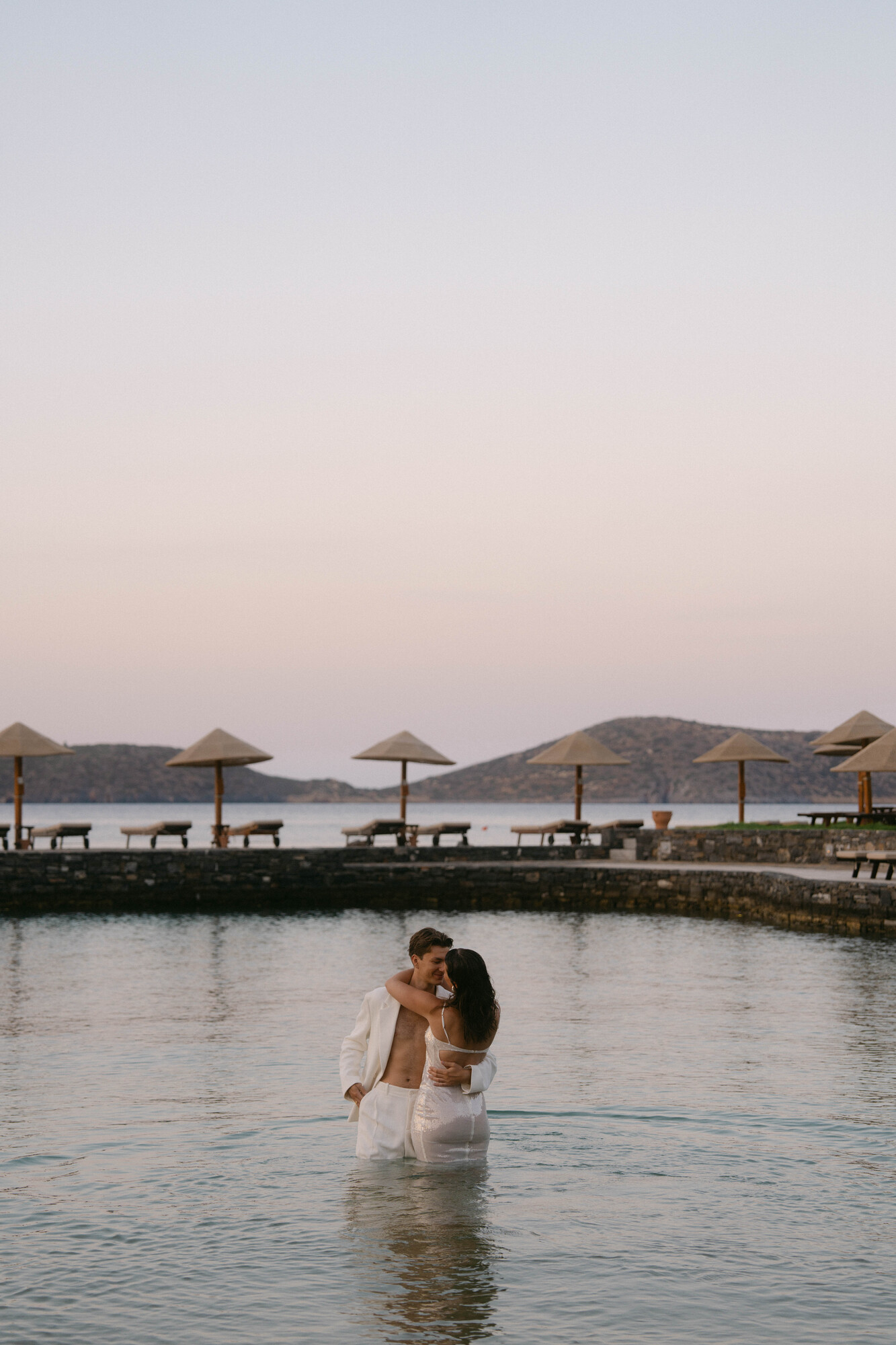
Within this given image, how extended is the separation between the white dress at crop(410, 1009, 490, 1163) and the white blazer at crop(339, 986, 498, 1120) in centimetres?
11

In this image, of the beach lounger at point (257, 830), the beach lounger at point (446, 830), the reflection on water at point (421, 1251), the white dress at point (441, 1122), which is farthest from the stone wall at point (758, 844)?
the white dress at point (441, 1122)

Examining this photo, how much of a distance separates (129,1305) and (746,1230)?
294cm

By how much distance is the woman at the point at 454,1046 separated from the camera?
19.3 feet

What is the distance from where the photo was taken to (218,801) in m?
28.9

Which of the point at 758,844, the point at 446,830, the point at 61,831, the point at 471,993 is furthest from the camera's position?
the point at 446,830

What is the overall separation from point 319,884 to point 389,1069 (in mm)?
20448

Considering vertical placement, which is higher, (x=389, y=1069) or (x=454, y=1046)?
(x=454, y=1046)

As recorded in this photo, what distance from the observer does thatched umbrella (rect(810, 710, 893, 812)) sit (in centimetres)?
3134

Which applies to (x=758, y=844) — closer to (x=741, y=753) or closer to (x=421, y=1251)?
(x=741, y=753)


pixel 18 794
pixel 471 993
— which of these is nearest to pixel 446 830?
pixel 18 794

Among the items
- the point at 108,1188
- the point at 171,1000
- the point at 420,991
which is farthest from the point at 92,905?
the point at 420,991

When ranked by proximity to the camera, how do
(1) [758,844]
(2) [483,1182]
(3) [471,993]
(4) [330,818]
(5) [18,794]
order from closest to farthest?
(3) [471,993] → (2) [483,1182] → (1) [758,844] → (5) [18,794] → (4) [330,818]

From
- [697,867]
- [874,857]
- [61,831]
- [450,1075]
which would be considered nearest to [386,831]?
[61,831]

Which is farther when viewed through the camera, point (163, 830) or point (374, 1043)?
point (163, 830)
